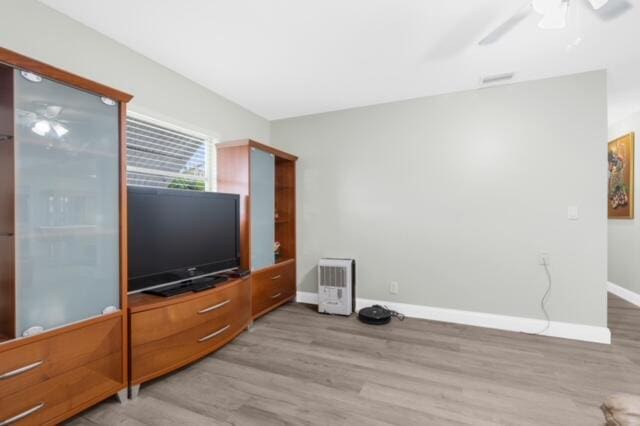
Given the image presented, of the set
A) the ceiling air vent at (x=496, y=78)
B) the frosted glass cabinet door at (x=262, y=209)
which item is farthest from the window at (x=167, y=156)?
the ceiling air vent at (x=496, y=78)

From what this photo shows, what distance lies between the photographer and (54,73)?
1.48 m

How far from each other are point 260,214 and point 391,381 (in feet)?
6.63

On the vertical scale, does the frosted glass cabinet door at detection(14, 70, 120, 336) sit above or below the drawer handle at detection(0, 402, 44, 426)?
above

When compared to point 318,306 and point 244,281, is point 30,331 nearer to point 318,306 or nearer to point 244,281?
point 244,281

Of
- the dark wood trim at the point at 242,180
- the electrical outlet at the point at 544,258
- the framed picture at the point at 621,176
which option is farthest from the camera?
the framed picture at the point at 621,176

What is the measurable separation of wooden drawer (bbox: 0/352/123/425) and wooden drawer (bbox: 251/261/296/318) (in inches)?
54.9

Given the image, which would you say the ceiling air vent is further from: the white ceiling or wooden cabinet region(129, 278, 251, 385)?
wooden cabinet region(129, 278, 251, 385)

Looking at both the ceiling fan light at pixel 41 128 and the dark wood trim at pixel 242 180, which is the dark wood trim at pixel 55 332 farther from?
the dark wood trim at pixel 242 180

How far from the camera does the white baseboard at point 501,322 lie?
8.57 feet

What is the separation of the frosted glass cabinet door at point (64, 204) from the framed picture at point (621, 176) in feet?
18.7

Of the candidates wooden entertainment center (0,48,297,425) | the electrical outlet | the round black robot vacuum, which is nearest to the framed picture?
the electrical outlet

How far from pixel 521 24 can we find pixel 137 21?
264 cm

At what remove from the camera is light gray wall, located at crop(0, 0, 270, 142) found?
1.70 m

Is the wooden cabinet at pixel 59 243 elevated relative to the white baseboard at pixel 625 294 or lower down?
elevated
